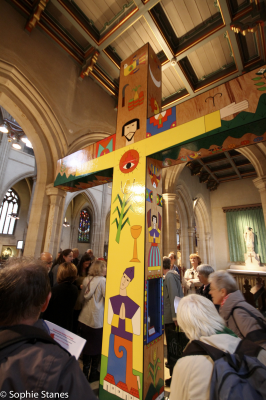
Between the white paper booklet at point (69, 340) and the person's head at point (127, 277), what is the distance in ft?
2.98

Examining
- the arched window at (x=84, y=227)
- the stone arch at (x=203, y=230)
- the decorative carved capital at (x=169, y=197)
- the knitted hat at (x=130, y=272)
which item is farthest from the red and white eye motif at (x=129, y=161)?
the arched window at (x=84, y=227)

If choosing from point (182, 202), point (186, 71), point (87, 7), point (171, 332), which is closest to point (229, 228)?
point (182, 202)

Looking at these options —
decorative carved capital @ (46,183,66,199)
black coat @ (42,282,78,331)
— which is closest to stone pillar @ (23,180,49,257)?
decorative carved capital @ (46,183,66,199)

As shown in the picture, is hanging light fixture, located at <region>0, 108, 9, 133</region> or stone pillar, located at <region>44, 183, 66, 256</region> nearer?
stone pillar, located at <region>44, 183, 66, 256</region>

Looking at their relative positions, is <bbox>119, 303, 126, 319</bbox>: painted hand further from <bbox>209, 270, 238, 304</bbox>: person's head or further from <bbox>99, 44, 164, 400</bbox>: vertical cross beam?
<bbox>209, 270, 238, 304</bbox>: person's head

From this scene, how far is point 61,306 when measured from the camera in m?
2.02

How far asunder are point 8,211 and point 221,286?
53.5 ft

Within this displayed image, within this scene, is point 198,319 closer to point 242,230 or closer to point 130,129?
point 130,129

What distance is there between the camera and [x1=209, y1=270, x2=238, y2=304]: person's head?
160 cm

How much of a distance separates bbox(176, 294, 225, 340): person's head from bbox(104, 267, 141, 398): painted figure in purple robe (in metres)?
0.68

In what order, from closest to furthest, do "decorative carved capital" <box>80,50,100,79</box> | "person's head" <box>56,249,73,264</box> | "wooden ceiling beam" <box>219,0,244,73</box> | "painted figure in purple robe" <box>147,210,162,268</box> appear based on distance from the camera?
"painted figure in purple robe" <box>147,210,162,268</box> → "person's head" <box>56,249,73,264</box> → "wooden ceiling beam" <box>219,0,244,73</box> → "decorative carved capital" <box>80,50,100,79</box>

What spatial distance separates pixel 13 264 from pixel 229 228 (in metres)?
13.9

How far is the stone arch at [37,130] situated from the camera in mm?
4035

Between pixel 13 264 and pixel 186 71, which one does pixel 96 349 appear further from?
pixel 186 71
